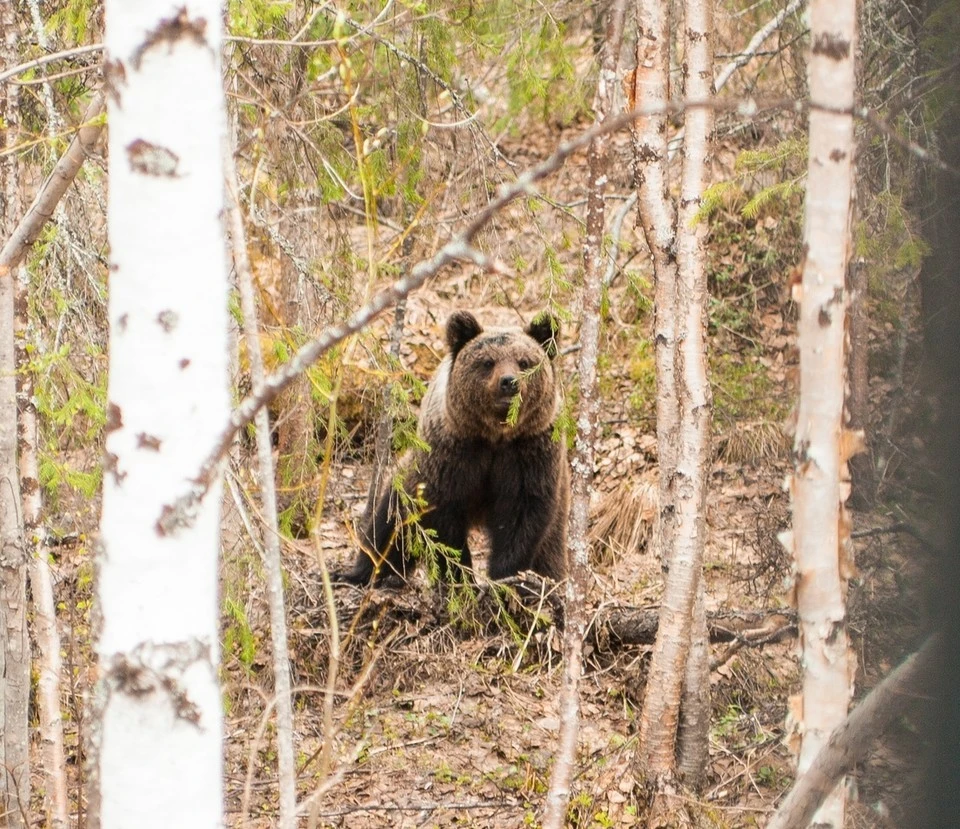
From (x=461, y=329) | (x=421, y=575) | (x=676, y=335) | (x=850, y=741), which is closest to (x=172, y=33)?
(x=850, y=741)

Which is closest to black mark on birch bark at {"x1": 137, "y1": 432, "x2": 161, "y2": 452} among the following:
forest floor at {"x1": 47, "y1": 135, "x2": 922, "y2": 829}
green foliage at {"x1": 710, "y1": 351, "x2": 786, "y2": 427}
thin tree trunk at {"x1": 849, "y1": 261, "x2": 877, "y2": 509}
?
forest floor at {"x1": 47, "y1": 135, "x2": 922, "y2": 829}

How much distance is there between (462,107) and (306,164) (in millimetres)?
909

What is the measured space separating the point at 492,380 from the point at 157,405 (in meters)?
5.48

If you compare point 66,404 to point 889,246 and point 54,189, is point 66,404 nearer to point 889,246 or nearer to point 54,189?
point 54,189

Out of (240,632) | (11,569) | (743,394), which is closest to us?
(11,569)

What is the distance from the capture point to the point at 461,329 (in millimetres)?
8086

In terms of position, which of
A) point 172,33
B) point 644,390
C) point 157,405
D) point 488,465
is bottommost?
point 488,465

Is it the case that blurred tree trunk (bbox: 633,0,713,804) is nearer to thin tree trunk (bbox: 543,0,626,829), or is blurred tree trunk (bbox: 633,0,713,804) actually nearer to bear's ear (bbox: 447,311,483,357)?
thin tree trunk (bbox: 543,0,626,829)

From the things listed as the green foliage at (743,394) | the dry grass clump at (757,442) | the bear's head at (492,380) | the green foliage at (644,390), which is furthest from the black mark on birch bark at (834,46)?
the green foliage at (644,390)

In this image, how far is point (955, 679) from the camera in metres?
2.24

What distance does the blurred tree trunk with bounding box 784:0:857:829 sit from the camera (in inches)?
104

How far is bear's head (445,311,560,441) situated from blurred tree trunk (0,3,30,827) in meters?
3.66

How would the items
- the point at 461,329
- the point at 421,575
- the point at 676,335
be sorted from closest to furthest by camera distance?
the point at 676,335 < the point at 461,329 < the point at 421,575

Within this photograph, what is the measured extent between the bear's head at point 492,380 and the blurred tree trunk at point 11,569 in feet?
12.0
